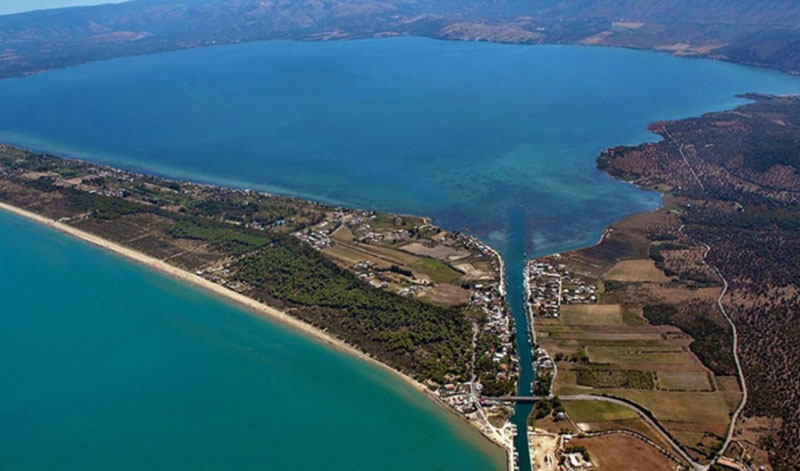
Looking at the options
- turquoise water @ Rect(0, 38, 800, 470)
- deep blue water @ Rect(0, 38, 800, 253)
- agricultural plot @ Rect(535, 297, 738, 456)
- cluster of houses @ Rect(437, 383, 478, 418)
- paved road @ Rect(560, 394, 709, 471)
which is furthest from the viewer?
deep blue water @ Rect(0, 38, 800, 253)

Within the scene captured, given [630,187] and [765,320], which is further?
[630,187]

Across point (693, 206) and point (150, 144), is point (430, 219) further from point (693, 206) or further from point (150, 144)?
point (150, 144)

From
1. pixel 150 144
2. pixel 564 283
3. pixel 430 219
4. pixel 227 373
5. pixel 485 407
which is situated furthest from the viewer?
pixel 150 144

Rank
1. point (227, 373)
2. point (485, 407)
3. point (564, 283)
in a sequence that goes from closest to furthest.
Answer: point (485, 407) < point (227, 373) < point (564, 283)

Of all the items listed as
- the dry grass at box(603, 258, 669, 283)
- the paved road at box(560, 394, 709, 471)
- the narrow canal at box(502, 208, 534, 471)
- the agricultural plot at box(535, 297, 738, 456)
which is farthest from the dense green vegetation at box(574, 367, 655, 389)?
the dry grass at box(603, 258, 669, 283)

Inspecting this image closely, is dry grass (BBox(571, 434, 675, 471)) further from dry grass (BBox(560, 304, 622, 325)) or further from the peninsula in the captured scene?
dry grass (BBox(560, 304, 622, 325))

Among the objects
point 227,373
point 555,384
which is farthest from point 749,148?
point 227,373

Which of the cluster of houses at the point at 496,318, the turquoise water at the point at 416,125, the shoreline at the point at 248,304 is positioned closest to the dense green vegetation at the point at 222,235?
the shoreline at the point at 248,304
